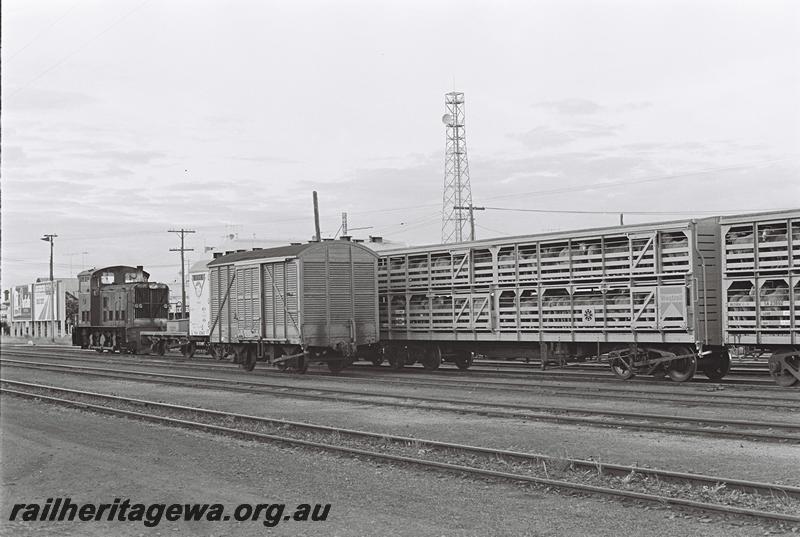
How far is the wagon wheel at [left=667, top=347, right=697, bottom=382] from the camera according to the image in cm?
1903

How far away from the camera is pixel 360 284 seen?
24.8m

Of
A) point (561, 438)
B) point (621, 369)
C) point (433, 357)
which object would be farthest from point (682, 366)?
point (561, 438)

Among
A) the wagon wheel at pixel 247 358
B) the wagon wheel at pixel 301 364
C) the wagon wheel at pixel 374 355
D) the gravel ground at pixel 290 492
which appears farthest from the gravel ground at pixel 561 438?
the wagon wheel at pixel 374 355

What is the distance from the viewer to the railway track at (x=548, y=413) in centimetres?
1181

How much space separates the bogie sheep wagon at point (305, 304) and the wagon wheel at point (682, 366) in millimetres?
8767

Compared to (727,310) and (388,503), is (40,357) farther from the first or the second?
(388,503)

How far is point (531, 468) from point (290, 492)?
2.85 metres

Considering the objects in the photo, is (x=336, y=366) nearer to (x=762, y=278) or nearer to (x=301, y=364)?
(x=301, y=364)

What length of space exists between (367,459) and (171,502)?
284cm

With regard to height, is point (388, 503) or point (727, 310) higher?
point (727, 310)

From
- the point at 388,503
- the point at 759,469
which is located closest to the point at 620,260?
the point at 759,469

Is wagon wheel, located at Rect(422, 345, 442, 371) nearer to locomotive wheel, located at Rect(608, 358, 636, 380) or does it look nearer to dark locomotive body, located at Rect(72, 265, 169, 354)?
locomotive wheel, located at Rect(608, 358, 636, 380)

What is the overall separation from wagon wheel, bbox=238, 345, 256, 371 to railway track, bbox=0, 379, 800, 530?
10.5m

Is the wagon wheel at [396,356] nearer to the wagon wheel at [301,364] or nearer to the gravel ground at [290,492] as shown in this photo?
the wagon wheel at [301,364]
